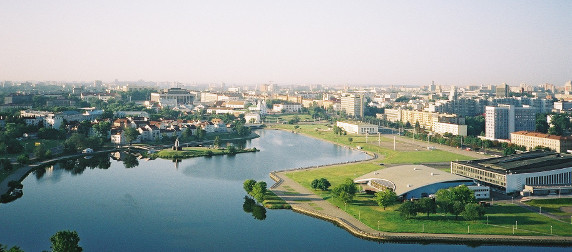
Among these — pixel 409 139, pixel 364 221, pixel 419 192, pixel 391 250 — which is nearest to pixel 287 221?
pixel 364 221

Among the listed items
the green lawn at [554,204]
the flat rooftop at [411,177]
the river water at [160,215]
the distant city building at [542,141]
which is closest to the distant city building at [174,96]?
the river water at [160,215]

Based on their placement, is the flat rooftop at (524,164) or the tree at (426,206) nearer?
the tree at (426,206)

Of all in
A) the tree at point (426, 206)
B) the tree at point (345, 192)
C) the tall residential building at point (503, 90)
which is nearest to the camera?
the tree at point (426, 206)

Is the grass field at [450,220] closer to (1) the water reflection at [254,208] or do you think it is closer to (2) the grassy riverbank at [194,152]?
(1) the water reflection at [254,208]

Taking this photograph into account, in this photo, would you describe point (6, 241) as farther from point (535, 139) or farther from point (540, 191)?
point (535, 139)

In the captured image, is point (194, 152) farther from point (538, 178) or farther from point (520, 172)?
point (538, 178)

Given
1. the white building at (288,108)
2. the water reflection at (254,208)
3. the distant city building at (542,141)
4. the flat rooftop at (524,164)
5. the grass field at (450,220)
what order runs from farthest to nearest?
the white building at (288,108) → the distant city building at (542,141) → the flat rooftop at (524,164) → the water reflection at (254,208) → the grass field at (450,220)

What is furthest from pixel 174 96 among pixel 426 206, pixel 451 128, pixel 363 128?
pixel 426 206
